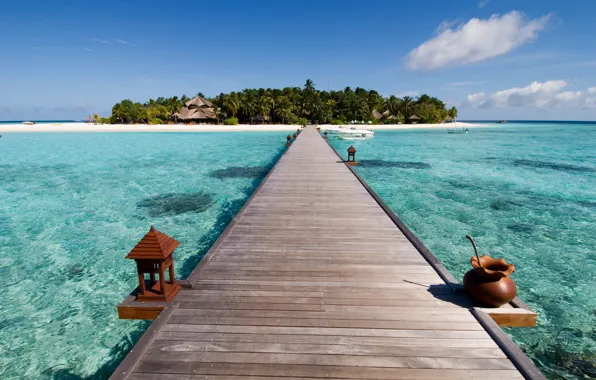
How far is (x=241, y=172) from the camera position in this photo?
763 inches

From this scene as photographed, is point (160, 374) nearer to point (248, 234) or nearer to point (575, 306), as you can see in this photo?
point (248, 234)

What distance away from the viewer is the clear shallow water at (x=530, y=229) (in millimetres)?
5074

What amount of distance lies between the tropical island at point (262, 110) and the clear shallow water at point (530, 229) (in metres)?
50.7

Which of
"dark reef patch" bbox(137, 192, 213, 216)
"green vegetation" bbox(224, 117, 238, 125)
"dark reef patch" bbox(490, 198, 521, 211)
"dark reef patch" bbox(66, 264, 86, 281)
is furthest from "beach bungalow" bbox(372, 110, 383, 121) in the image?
"dark reef patch" bbox(66, 264, 86, 281)

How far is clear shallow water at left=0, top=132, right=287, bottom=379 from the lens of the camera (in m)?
4.98

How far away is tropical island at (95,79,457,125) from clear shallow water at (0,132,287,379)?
49189 millimetres

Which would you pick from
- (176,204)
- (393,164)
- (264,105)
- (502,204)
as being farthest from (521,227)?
(264,105)

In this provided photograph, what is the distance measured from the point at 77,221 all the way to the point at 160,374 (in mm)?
10225

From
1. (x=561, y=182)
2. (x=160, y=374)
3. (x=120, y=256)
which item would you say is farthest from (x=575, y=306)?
(x=561, y=182)

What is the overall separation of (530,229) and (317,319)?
377 inches

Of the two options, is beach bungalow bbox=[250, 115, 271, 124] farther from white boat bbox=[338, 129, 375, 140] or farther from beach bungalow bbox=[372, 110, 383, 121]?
white boat bbox=[338, 129, 375, 140]

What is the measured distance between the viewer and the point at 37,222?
10766mm

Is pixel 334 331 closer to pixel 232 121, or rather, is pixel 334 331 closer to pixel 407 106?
pixel 232 121

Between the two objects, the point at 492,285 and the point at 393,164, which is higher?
the point at 492,285
